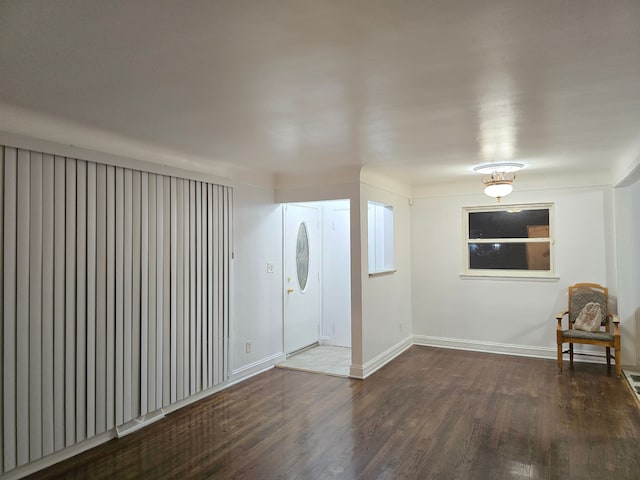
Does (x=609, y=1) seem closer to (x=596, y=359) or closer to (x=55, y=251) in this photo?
(x=55, y=251)

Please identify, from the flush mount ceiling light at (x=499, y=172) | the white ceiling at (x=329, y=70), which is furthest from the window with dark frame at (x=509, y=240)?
→ the white ceiling at (x=329, y=70)

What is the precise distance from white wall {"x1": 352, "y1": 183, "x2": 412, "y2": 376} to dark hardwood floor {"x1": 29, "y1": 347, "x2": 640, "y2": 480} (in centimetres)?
47

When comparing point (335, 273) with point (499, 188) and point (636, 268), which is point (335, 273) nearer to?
point (499, 188)

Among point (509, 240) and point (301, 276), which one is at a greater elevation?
point (509, 240)

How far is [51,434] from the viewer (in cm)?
289

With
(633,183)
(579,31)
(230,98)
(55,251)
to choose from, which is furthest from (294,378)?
(633,183)

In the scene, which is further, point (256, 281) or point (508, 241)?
point (508, 241)

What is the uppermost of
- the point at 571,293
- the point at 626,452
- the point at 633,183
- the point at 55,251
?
the point at 633,183

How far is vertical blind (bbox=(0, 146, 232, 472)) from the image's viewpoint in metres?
2.74

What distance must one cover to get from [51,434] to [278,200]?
130 inches

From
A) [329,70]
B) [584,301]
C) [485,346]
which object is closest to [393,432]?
[329,70]

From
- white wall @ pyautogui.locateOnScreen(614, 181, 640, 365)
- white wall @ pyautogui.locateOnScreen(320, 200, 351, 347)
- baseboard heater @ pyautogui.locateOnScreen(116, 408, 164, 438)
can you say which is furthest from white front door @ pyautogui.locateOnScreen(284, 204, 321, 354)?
white wall @ pyautogui.locateOnScreen(614, 181, 640, 365)

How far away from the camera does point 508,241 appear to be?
19.4ft

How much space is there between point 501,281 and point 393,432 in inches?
130
